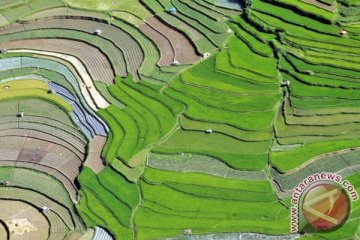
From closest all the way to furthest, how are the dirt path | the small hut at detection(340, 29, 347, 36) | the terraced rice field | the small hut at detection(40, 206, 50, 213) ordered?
the terraced rice field → the small hut at detection(40, 206, 50, 213) → the dirt path → the small hut at detection(340, 29, 347, 36)

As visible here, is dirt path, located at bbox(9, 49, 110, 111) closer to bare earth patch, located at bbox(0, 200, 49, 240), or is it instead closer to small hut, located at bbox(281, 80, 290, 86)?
bare earth patch, located at bbox(0, 200, 49, 240)

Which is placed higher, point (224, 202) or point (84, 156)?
point (84, 156)

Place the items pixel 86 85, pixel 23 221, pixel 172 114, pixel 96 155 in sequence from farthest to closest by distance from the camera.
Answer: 1. pixel 86 85
2. pixel 172 114
3. pixel 96 155
4. pixel 23 221

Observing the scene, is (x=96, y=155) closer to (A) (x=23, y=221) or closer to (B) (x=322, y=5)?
(A) (x=23, y=221)

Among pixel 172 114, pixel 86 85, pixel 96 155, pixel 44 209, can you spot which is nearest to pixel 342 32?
pixel 172 114

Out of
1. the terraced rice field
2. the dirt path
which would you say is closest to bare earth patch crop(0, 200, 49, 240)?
the terraced rice field

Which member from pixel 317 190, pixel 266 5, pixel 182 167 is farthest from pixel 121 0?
pixel 317 190

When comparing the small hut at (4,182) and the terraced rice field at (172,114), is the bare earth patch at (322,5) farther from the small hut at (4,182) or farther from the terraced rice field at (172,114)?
the small hut at (4,182)

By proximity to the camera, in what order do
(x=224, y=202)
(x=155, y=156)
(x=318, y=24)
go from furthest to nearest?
(x=318, y=24) → (x=155, y=156) → (x=224, y=202)

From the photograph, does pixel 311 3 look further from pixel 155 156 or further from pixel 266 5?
pixel 155 156
